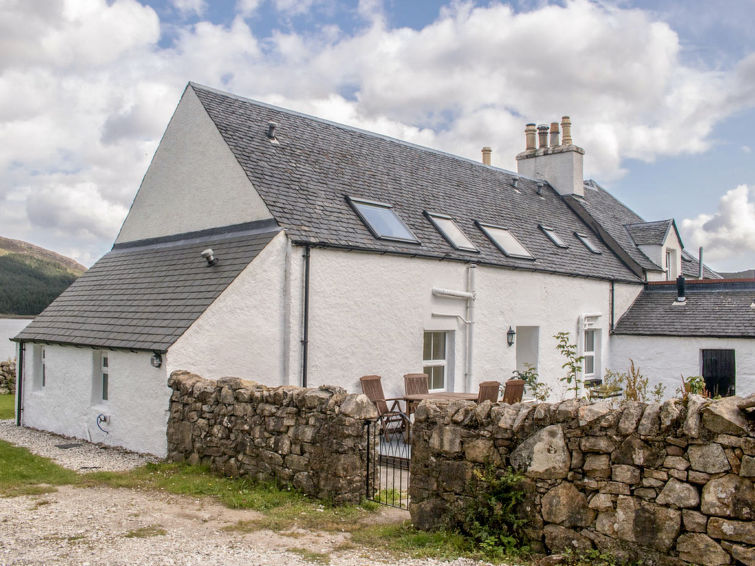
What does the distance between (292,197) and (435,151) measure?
27.1 ft

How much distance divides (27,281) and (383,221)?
58.5 m

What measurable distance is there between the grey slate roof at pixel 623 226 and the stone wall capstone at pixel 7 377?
18.9 meters

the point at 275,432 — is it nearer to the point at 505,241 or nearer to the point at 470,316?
the point at 470,316

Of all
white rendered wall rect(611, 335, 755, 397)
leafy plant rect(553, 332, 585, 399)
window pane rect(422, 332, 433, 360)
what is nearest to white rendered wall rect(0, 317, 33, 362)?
window pane rect(422, 332, 433, 360)

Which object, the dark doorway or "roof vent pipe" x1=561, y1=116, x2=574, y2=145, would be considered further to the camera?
Answer: "roof vent pipe" x1=561, y1=116, x2=574, y2=145

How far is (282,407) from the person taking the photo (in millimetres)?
7906

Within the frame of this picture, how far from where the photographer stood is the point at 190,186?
1359cm

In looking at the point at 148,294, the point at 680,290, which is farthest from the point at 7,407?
the point at 680,290

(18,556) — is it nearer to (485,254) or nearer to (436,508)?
(436,508)

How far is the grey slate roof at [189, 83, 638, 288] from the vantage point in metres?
12.3

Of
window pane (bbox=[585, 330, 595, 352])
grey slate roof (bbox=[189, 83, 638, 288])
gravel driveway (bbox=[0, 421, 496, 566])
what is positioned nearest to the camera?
gravel driveway (bbox=[0, 421, 496, 566])

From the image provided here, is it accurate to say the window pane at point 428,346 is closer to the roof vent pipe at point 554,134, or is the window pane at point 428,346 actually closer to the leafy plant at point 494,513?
the leafy plant at point 494,513

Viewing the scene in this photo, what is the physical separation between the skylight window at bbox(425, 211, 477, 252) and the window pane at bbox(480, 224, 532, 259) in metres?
1.06

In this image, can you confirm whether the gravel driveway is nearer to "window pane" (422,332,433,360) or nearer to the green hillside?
"window pane" (422,332,433,360)
